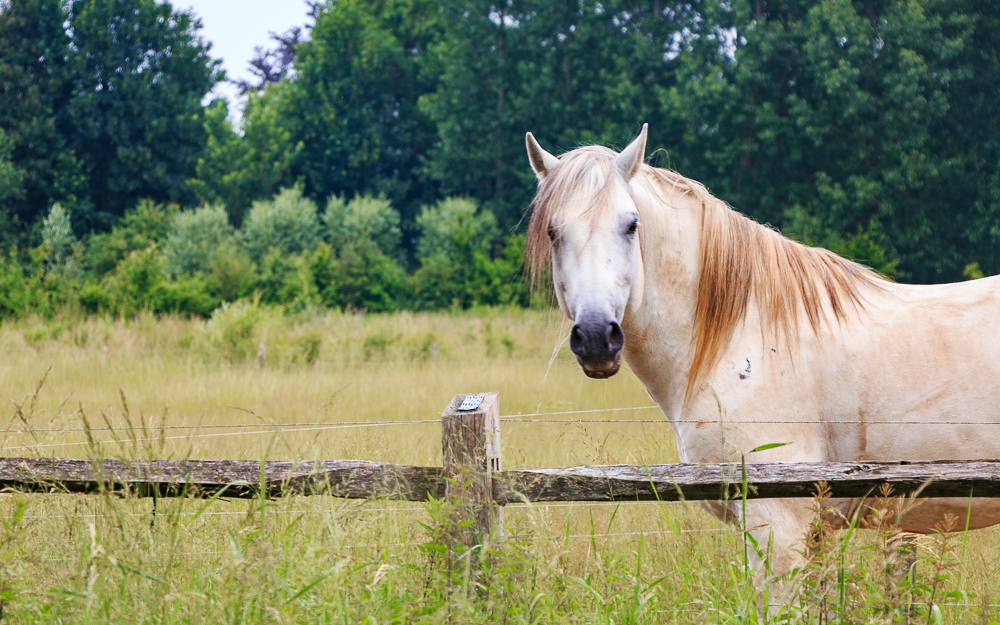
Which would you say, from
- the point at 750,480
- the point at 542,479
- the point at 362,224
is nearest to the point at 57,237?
the point at 362,224

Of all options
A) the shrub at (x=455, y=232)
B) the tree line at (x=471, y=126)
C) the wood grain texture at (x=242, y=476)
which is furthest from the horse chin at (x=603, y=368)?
the shrub at (x=455, y=232)

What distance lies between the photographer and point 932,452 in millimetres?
2789

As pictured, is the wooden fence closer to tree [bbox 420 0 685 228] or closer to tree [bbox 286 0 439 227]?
tree [bbox 420 0 685 228]

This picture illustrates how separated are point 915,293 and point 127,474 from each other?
308 centimetres

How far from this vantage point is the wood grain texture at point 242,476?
102 inches

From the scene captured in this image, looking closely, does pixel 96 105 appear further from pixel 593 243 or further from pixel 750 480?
pixel 750 480

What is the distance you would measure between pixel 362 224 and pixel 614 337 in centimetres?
2604

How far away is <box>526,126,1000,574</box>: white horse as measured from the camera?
8.87 ft

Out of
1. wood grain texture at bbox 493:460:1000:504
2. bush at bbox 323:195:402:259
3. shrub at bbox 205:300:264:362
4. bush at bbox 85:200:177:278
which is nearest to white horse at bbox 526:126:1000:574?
wood grain texture at bbox 493:460:1000:504

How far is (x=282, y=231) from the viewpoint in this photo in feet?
88.6

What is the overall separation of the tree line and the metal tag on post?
61.0ft

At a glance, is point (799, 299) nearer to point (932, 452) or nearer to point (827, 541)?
point (932, 452)

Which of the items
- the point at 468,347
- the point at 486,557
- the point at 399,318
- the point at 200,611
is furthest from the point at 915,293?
the point at 399,318

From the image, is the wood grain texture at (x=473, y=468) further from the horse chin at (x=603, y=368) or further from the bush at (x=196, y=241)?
the bush at (x=196, y=241)
